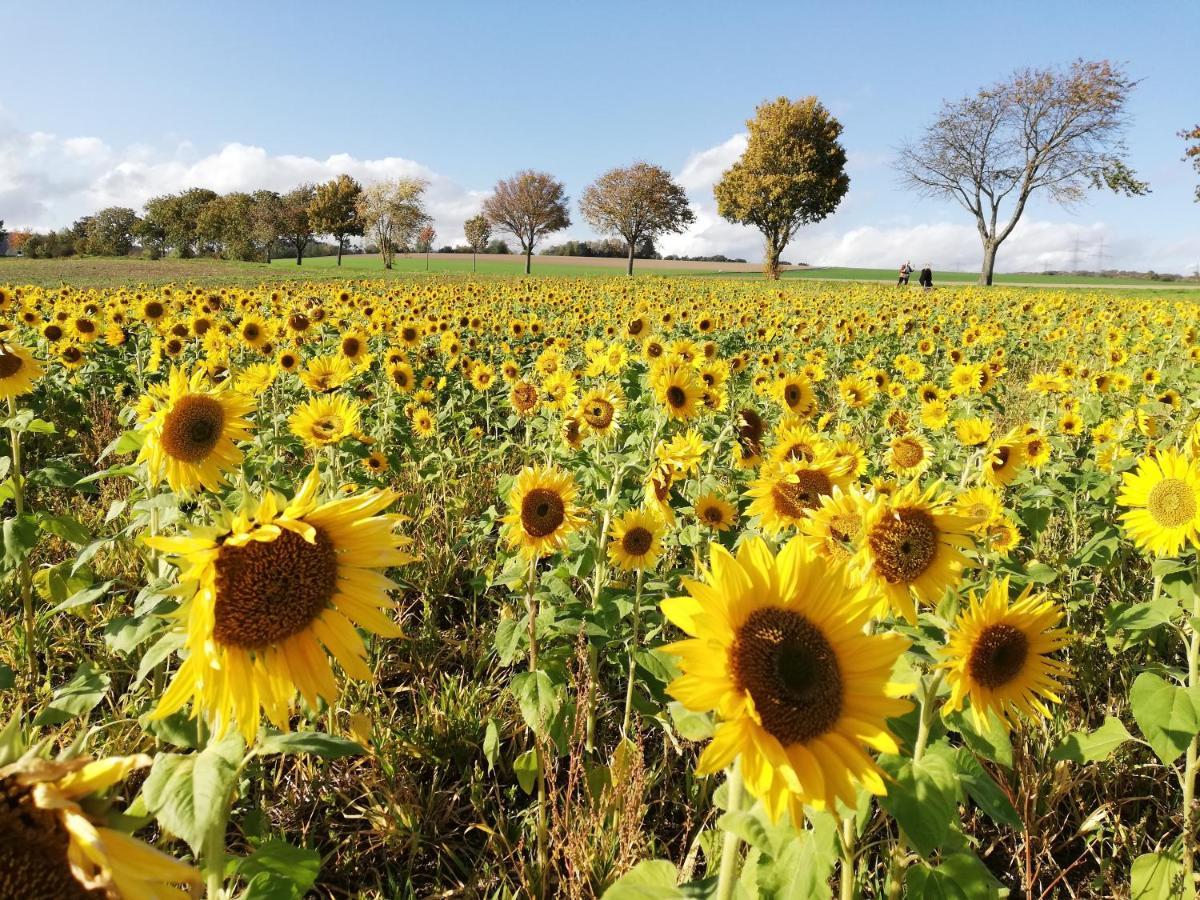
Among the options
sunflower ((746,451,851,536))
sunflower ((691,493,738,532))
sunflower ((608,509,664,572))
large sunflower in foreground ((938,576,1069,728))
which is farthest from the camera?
sunflower ((691,493,738,532))

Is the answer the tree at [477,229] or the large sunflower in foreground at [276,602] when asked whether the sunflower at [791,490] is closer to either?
the large sunflower in foreground at [276,602]

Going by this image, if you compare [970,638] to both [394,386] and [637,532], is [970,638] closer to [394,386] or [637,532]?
[637,532]

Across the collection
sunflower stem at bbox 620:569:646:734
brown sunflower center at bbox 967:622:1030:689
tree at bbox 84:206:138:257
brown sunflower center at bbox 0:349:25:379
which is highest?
tree at bbox 84:206:138:257

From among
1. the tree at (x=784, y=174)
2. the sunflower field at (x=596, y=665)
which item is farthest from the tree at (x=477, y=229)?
the sunflower field at (x=596, y=665)

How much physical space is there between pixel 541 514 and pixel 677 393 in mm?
1861

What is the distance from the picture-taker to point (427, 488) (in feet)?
18.2

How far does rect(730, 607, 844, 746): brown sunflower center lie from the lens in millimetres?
1241

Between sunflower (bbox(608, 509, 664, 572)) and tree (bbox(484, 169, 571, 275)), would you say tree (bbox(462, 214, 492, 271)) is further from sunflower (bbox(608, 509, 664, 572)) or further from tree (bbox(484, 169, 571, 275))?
sunflower (bbox(608, 509, 664, 572))

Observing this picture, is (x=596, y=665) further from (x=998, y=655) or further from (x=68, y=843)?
(x=68, y=843)

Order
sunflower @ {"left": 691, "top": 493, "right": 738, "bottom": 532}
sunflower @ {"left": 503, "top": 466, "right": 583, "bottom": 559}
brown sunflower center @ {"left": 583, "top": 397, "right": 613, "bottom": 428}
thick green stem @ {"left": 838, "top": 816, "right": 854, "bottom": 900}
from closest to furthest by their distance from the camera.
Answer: thick green stem @ {"left": 838, "top": 816, "right": 854, "bottom": 900} → sunflower @ {"left": 503, "top": 466, "right": 583, "bottom": 559} → sunflower @ {"left": 691, "top": 493, "right": 738, "bottom": 532} → brown sunflower center @ {"left": 583, "top": 397, "right": 613, "bottom": 428}

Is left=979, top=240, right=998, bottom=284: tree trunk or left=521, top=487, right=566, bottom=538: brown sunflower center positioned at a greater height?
left=979, top=240, right=998, bottom=284: tree trunk

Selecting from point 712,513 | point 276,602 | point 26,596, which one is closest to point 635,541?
point 712,513

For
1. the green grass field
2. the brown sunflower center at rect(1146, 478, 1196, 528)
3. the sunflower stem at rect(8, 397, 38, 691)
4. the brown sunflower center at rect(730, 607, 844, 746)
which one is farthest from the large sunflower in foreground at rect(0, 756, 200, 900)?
the green grass field

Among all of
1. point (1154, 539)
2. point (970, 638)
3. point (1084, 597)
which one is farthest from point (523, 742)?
point (1084, 597)
